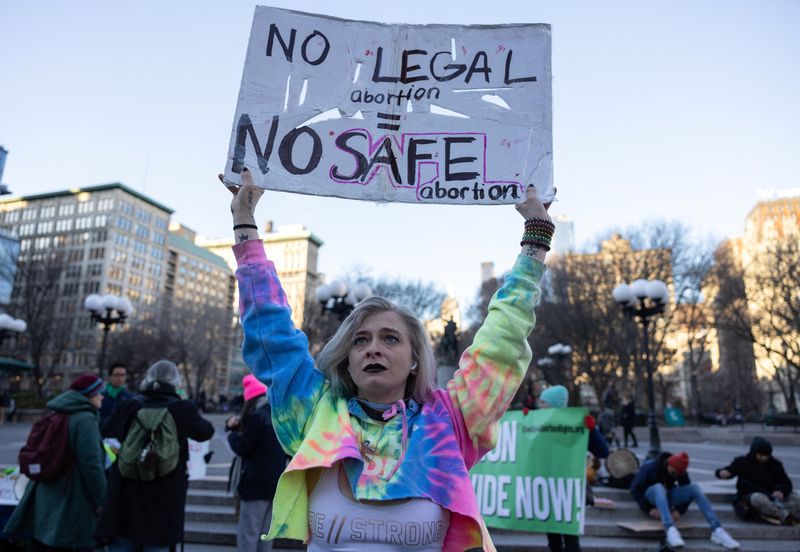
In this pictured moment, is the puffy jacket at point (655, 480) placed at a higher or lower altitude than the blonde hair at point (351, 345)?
lower

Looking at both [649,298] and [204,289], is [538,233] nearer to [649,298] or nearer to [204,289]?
[649,298]

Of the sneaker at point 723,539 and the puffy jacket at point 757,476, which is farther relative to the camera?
the puffy jacket at point 757,476

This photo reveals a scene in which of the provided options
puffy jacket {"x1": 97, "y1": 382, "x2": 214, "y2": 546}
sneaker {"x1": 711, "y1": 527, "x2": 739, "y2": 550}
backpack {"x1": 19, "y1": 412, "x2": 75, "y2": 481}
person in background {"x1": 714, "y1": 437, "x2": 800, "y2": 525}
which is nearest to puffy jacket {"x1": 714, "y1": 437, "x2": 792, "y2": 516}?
person in background {"x1": 714, "y1": 437, "x2": 800, "y2": 525}

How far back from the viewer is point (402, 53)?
2.77 metres

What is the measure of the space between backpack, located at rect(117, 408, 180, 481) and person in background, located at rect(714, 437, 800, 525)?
740 centimetres

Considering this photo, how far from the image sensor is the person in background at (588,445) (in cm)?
575

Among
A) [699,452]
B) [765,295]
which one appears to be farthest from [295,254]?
[699,452]

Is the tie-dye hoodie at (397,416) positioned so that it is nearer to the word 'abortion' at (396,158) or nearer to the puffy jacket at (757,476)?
the word 'abortion' at (396,158)

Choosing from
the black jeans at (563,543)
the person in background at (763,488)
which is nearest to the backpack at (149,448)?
the black jeans at (563,543)

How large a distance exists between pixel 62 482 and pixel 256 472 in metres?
1.50

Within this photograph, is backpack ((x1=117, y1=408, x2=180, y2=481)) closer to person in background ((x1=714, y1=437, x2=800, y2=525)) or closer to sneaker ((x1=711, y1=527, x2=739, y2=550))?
sneaker ((x1=711, y1=527, x2=739, y2=550))

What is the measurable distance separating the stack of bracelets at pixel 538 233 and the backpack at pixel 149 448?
3185mm

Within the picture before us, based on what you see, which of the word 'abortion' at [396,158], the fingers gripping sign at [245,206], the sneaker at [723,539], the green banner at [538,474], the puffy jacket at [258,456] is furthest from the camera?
the sneaker at [723,539]

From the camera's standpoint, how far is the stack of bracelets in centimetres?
194
